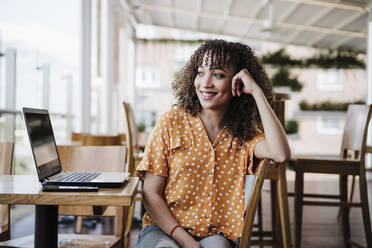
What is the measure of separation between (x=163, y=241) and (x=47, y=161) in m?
0.49

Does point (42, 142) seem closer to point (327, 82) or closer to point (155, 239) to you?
point (155, 239)

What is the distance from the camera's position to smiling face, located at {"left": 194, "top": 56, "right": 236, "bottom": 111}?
59.7 inches

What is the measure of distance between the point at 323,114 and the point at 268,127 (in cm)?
883

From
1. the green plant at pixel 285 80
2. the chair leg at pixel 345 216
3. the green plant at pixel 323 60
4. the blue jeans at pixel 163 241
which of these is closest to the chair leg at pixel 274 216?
the chair leg at pixel 345 216

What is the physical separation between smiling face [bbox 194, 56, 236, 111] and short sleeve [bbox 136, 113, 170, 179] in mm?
171

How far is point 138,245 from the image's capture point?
1363 mm

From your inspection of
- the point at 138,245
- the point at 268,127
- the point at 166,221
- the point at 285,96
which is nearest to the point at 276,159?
the point at 268,127

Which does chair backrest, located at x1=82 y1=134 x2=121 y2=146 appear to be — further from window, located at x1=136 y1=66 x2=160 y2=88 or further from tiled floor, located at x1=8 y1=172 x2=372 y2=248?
window, located at x1=136 y1=66 x2=160 y2=88

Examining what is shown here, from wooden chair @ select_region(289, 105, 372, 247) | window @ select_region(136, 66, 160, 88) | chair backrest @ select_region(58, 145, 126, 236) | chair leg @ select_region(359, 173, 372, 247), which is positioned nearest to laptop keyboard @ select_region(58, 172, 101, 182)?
chair backrest @ select_region(58, 145, 126, 236)

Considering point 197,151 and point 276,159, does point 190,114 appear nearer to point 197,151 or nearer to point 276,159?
point 197,151

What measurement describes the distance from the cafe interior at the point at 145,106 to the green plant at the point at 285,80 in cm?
3

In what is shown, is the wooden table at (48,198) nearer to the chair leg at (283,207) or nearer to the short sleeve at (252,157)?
the short sleeve at (252,157)

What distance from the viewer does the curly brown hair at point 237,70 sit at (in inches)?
60.8

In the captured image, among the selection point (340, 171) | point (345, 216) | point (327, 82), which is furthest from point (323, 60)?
point (340, 171)
